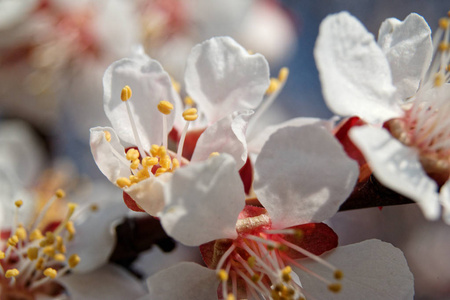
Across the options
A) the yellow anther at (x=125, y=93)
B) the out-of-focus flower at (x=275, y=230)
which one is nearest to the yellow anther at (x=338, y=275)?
the out-of-focus flower at (x=275, y=230)

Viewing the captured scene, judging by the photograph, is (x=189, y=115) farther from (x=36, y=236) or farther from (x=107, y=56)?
(x=107, y=56)

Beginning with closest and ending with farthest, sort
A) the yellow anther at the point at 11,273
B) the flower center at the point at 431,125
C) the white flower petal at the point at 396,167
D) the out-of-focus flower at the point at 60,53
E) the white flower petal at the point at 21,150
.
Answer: the white flower petal at the point at 396,167
the flower center at the point at 431,125
the yellow anther at the point at 11,273
the out-of-focus flower at the point at 60,53
the white flower petal at the point at 21,150

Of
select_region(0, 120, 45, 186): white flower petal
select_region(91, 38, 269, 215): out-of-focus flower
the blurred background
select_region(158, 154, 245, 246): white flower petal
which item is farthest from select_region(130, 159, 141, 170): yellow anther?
select_region(0, 120, 45, 186): white flower petal

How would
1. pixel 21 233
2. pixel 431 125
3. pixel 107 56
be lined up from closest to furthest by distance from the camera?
pixel 431 125, pixel 21 233, pixel 107 56

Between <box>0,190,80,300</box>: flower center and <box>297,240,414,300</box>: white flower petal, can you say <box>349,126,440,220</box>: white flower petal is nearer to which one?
<box>297,240,414,300</box>: white flower petal

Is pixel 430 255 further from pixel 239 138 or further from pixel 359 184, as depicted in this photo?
pixel 239 138

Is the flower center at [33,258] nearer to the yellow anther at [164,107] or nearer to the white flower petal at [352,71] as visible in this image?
the yellow anther at [164,107]

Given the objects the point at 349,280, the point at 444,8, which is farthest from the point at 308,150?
the point at 444,8

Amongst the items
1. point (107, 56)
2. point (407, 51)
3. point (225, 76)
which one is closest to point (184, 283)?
point (225, 76)
